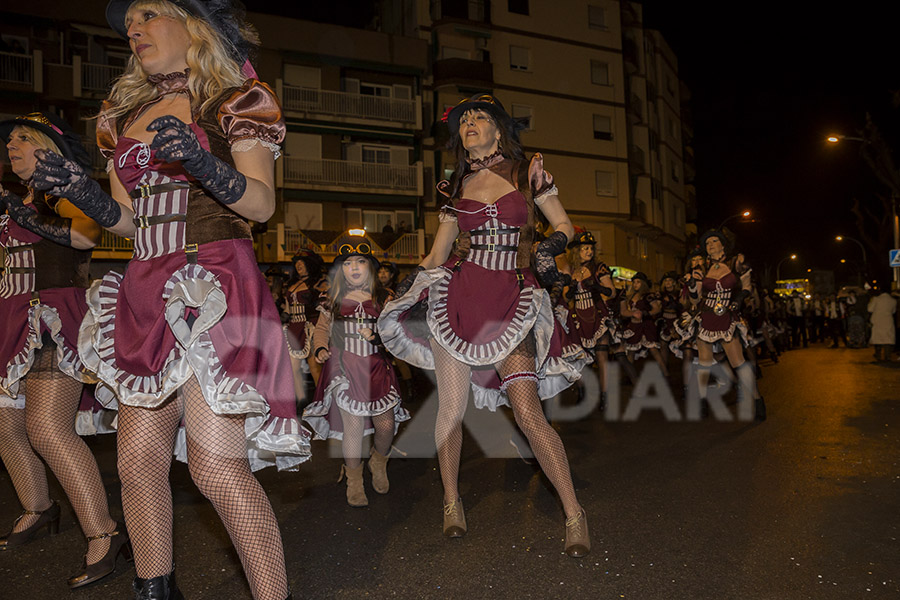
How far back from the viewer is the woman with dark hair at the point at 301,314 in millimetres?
9805

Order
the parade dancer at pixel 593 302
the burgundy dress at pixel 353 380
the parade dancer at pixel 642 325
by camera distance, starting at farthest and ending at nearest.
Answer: the parade dancer at pixel 642 325
the parade dancer at pixel 593 302
the burgundy dress at pixel 353 380

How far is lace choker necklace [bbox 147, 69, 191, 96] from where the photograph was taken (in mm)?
2592

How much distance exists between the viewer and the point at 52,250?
12.9 ft

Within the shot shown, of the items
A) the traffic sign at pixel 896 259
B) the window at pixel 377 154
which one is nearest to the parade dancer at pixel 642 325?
the traffic sign at pixel 896 259

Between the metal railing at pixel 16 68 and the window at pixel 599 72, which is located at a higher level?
the window at pixel 599 72

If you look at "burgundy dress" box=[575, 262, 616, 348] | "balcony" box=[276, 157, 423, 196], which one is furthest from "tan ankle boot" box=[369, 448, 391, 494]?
"balcony" box=[276, 157, 423, 196]

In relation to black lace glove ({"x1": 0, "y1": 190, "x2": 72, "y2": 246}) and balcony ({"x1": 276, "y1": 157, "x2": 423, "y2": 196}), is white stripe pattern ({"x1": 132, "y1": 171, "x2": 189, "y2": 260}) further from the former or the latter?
balcony ({"x1": 276, "y1": 157, "x2": 423, "y2": 196})

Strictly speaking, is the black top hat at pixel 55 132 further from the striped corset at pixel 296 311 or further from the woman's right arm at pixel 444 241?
the striped corset at pixel 296 311

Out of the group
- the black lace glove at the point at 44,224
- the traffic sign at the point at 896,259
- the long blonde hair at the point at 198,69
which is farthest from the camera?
the traffic sign at the point at 896,259

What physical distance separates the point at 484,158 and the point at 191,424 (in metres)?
2.44

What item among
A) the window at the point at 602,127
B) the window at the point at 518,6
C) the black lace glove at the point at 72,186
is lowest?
the black lace glove at the point at 72,186

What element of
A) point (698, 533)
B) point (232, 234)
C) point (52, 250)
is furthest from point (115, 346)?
point (698, 533)

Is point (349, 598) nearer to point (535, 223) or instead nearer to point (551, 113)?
point (535, 223)

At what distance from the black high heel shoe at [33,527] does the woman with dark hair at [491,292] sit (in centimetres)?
222
